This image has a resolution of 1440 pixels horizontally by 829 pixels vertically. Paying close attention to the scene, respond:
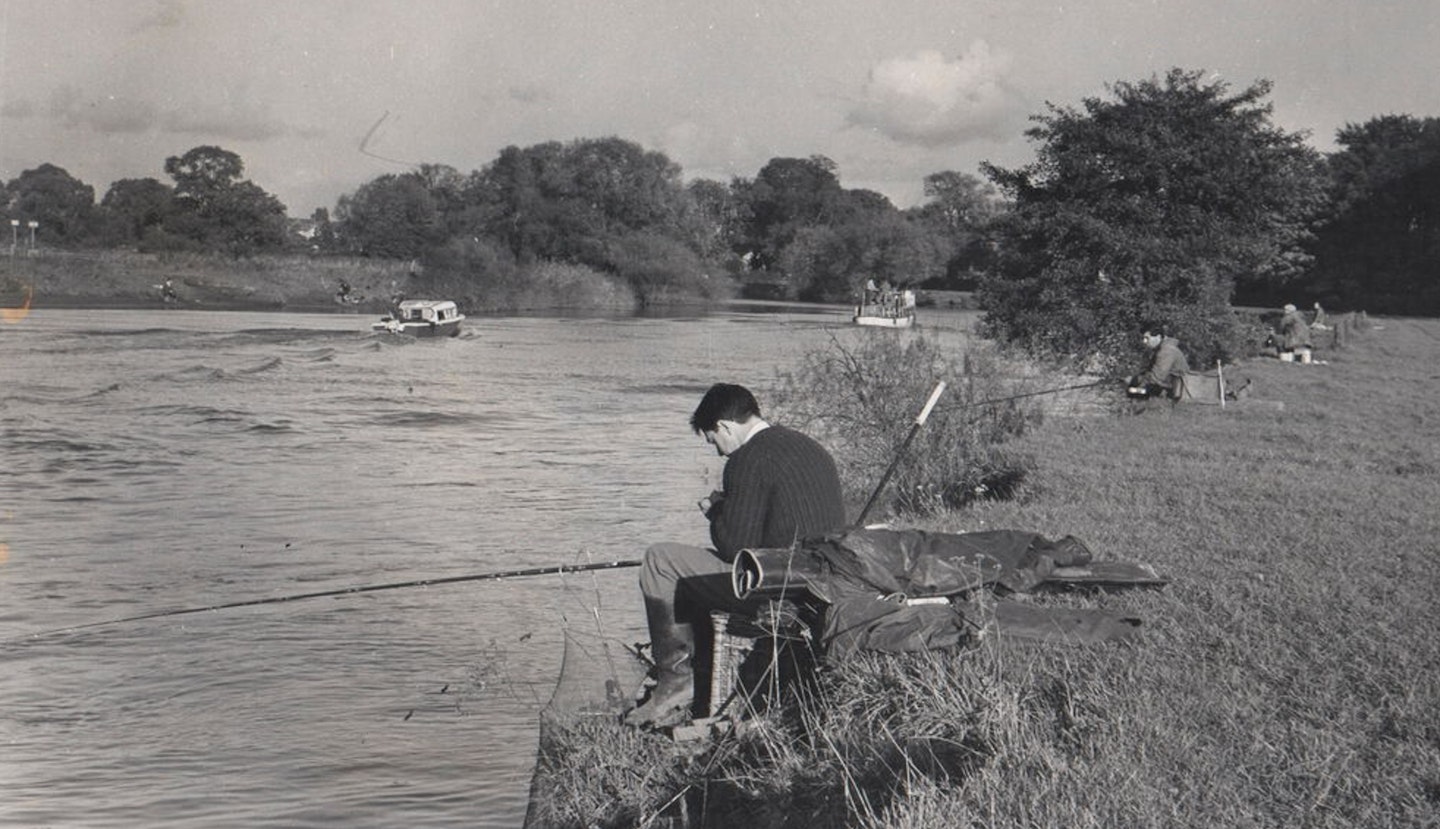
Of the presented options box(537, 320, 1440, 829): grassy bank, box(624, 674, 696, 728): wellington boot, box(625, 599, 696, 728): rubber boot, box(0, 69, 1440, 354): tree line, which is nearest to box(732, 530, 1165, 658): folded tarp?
box(537, 320, 1440, 829): grassy bank

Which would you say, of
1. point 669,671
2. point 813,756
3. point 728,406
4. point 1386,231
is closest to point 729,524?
point 728,406

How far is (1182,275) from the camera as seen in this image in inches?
1017

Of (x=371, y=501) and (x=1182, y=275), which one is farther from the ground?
(x=1182, y=275)

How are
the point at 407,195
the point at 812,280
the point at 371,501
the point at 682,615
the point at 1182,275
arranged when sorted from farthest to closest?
the point at 812,280 → the point at 407,195 → the point at 1182,275 → the point at 371,501 → the point at 682,615

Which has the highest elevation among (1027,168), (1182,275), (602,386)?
(1027,168)

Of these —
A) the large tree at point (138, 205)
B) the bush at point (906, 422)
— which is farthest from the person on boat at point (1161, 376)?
the large tree at point (138, 205)

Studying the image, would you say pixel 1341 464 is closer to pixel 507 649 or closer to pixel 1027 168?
pixel 507 649

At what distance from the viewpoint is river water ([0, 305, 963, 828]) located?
24.9 ft

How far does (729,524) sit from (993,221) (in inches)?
907

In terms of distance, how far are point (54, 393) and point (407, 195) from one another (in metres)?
58.6

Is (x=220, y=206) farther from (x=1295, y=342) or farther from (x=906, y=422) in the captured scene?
(x=906, y=422)

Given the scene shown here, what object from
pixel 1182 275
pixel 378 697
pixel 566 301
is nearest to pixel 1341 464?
pixel 378 697

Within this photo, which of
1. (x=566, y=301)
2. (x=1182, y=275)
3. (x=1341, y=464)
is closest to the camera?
(x=1341, y=464)

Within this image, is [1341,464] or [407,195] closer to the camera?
[1341,464]
